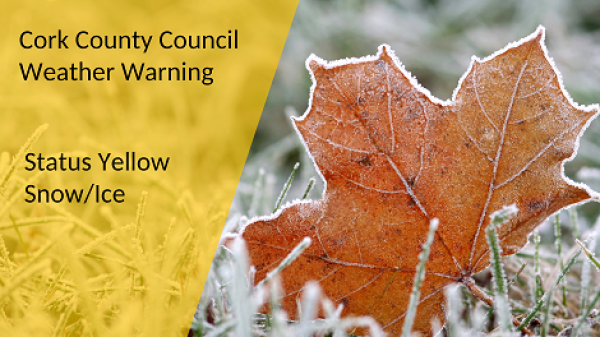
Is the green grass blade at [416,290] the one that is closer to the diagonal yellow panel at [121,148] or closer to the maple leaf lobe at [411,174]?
the maple leaf lobe at [411,174]

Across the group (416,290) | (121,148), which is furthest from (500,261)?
(121,148)

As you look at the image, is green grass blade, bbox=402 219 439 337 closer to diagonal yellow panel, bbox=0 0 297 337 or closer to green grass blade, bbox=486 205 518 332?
green grass blade, bbox=486 205 518 332

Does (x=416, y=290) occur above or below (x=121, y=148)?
below

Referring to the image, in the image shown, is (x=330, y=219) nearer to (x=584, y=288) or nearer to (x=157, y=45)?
(x=584, y=288)

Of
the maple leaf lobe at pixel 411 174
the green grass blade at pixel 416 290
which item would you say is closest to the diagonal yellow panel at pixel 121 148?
A: the maple leaf lobe at pixel 411 174

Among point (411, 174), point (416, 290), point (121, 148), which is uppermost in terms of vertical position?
point (121, 148)

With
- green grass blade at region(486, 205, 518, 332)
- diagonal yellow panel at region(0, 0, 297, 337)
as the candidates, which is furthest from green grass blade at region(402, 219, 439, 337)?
diagonal yellow panel at region(0, 0, 297, 337)

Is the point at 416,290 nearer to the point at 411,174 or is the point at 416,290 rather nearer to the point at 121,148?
the point at 411,174
